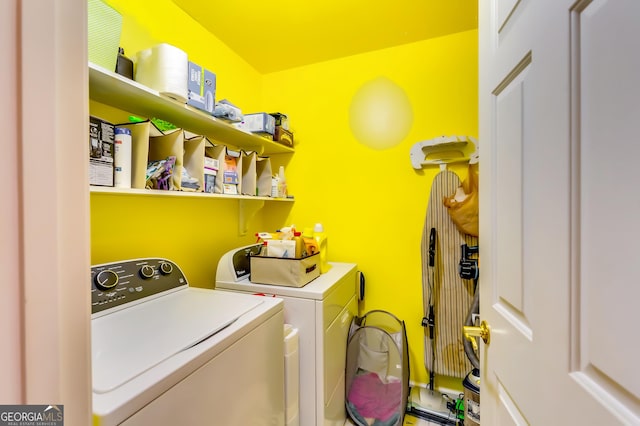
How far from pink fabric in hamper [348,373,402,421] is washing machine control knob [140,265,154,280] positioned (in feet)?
4.51

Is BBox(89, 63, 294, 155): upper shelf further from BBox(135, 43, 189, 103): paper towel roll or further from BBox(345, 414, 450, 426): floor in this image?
BBox(345, 414, 450, 426): floor

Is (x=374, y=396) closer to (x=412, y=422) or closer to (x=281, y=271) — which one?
(x=412, y=422)

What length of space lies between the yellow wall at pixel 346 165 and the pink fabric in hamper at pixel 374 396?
357 mm

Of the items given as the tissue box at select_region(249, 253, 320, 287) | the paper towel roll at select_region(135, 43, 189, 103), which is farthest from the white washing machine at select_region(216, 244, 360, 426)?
the paper towel roll at select_region(135, 43, 189, 103)

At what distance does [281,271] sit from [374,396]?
101 centimetres

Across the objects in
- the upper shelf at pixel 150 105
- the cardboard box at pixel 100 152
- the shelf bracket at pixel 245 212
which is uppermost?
the upper shelf at pixel 150 105

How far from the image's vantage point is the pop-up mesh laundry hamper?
5.37 ft

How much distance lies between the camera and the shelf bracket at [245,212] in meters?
2.03

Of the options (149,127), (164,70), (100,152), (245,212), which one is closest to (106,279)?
(100,152)

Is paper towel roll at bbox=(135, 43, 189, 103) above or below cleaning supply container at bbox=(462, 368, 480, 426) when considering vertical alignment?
above

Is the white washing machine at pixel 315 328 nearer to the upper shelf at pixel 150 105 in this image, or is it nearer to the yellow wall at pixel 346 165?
the yellow wall at pixel 346 165

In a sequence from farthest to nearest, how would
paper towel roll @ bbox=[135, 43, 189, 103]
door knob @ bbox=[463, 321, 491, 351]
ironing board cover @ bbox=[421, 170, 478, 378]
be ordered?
ironing board cover @ bbox=[421, 170, 478, 378]
paper towel roll @ bbox=[135, 43, 189, 103]
door knob @ bbox=[463, 321, 491, 351]

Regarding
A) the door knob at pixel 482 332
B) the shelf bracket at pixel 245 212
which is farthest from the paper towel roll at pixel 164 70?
the door knob at pixel 482 332

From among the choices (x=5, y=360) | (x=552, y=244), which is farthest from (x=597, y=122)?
(x=5, y=360)
